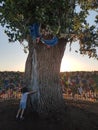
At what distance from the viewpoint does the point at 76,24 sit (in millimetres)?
20672

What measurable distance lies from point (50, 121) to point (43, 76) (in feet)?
8.54

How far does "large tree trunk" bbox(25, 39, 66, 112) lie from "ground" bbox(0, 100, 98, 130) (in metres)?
0.73

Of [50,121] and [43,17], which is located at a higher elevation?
[43,17]

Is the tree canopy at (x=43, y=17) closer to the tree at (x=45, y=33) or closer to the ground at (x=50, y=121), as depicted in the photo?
the tree at (x=45, y=33)

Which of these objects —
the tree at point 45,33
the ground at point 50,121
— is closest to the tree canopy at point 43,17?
the tree at point 45,33

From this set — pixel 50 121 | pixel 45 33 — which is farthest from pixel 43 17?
Answer: pixel 50 121

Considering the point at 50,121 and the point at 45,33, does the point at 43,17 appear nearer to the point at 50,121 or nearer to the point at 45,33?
the point at 45,33

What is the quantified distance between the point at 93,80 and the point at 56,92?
17741 millimetres

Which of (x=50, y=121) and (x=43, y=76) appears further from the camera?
(x=43, y=76)

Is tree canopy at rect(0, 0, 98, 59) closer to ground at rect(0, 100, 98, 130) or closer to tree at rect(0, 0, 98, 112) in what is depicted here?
tree at rect(0, 0, 98, 112)

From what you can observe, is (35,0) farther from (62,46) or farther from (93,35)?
(93,35)

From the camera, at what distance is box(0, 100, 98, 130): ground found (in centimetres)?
1959

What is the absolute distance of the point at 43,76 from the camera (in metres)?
21.5

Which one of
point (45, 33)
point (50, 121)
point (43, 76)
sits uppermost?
point (45, 33)
